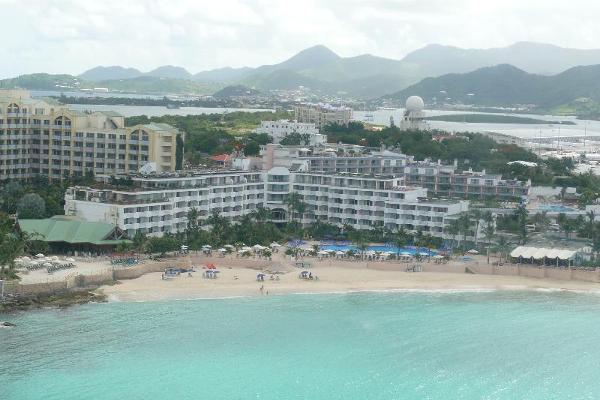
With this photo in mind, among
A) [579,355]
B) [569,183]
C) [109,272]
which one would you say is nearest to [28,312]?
[109,272]

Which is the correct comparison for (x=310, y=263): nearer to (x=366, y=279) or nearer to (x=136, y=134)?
(x=366, y=279)

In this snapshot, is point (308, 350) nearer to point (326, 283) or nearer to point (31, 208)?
point (326, 283)

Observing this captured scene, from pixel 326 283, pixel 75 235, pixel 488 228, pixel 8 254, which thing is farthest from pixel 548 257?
pixel 8 254

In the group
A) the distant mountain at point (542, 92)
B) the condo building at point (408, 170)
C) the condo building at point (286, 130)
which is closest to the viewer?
the condo building at point (408, 170)

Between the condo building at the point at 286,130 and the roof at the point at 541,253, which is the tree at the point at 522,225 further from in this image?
the condo building at the point at 286,130

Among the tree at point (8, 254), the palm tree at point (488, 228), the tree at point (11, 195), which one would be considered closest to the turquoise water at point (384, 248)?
the palm tree at point (488, 228)
